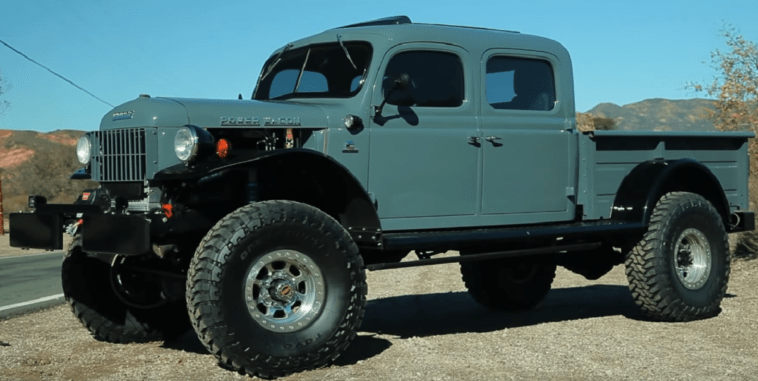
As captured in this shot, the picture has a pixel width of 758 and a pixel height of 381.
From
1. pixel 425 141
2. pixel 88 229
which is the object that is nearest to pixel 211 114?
pixel 88 229

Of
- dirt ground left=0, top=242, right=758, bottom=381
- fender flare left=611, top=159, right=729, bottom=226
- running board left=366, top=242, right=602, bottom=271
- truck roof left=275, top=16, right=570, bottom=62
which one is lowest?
dirt ground left=0, top=242, right=758, bottom=381

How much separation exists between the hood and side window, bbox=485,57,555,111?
1.58 m

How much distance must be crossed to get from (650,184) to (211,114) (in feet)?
12.4

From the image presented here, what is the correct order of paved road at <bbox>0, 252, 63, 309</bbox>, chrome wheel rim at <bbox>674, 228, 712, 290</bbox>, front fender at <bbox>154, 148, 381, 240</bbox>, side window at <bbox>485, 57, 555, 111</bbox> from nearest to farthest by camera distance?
front fender at <bbox>154, 148, 381, 240</bbox> → side window at <bbox>485, 57, 555, 111</bbox> → chrome wheel rim at <bbox>674, 228, 712, 290</bbox> → paved road at <bbox>0, 252, 63, 309</bbox>

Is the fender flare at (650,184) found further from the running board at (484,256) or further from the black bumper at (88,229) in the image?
the black bumper at (88,229)

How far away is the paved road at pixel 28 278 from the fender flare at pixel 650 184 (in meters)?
6.77

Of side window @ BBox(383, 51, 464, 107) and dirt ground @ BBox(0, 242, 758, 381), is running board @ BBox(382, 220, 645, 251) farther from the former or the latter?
side window @ BBox(383, 51, 464, 107)

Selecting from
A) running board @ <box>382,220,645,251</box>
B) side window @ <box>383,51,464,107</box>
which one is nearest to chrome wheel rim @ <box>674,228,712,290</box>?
running board @ <box>382,220,645,251</box>

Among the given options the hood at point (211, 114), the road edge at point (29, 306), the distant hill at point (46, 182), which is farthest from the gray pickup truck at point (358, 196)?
the distant hill at point (46, 182)

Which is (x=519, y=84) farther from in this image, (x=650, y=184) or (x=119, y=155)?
(x=119, y=155)

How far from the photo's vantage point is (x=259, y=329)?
232 inches

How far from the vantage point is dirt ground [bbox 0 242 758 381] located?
241 inches

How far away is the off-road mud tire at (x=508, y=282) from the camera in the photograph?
9234 mm

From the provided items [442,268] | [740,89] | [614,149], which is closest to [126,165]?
[614,149]
